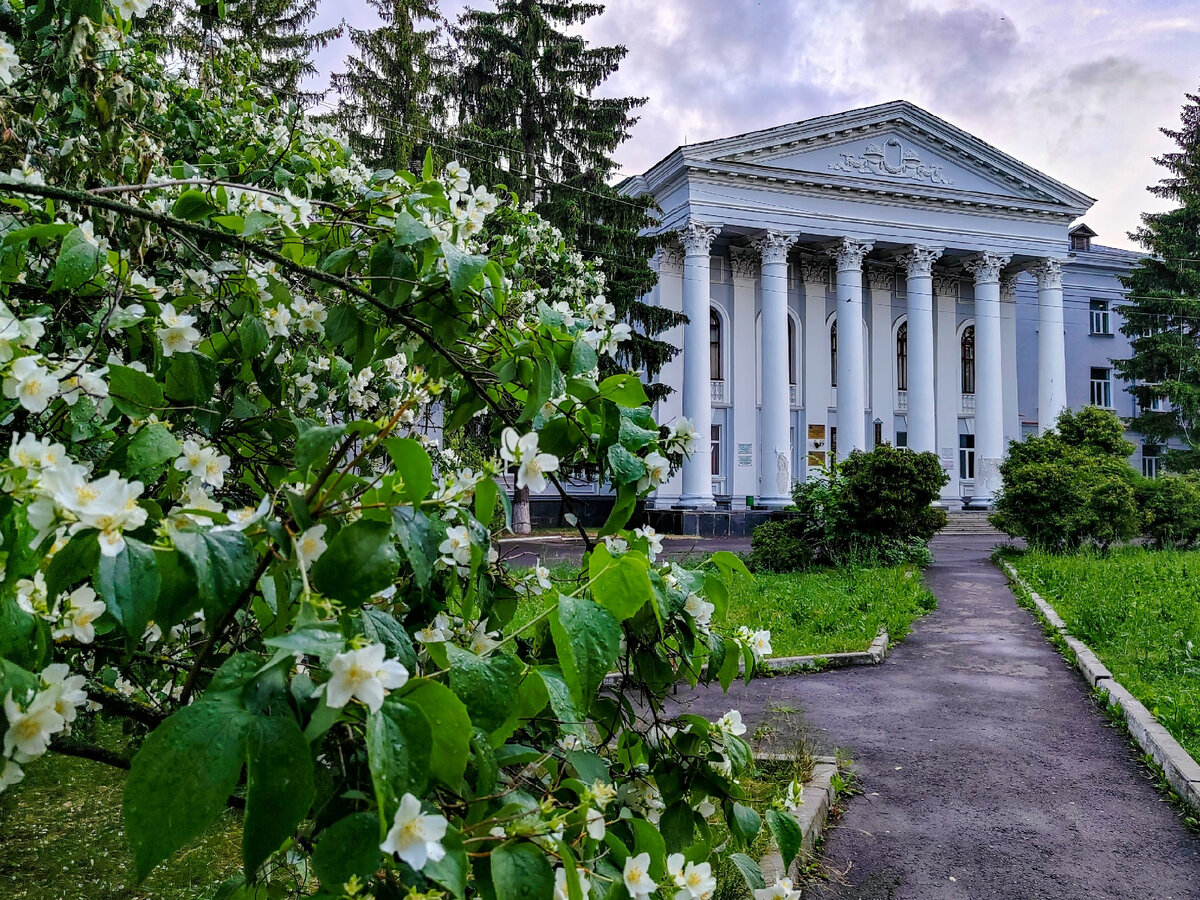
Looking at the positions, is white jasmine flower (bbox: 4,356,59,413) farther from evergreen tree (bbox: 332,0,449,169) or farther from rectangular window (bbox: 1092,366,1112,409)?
rectangular window (bbox: 1092,366,1112,409)

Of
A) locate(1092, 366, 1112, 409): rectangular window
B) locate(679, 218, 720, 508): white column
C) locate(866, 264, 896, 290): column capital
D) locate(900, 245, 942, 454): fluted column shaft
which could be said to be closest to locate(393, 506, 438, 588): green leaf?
locate(679, 218, 720, 508): white column

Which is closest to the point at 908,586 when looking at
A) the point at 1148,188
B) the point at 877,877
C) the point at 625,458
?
the point at 877,877

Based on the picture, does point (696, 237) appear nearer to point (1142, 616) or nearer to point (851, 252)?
point (851, 252)

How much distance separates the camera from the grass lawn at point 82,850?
3.17 m

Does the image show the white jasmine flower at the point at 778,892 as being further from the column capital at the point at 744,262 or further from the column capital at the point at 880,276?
the column capital at the point at 880,276

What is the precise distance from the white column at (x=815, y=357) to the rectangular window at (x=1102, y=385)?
13.3 meters

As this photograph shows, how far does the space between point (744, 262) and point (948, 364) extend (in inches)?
358

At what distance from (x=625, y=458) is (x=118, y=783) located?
3.97m

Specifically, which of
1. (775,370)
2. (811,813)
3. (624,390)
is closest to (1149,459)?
(775,370)

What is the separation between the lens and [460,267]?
142cm

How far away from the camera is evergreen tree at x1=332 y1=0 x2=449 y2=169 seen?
21875mm

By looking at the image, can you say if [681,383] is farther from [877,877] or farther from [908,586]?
[877,877]

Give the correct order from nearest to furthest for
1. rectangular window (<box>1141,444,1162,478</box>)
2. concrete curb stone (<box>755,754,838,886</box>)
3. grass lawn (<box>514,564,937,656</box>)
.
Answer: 1. concrete curb stone (<box>755,754,838,886</box>)
2. grass lawn (<box>514,564,937,656</box>)
3. rectangular window (<box>1141,444,1162,478</box>)

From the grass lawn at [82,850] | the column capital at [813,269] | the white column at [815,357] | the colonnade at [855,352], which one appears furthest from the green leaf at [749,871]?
the column capital at [813,269]
